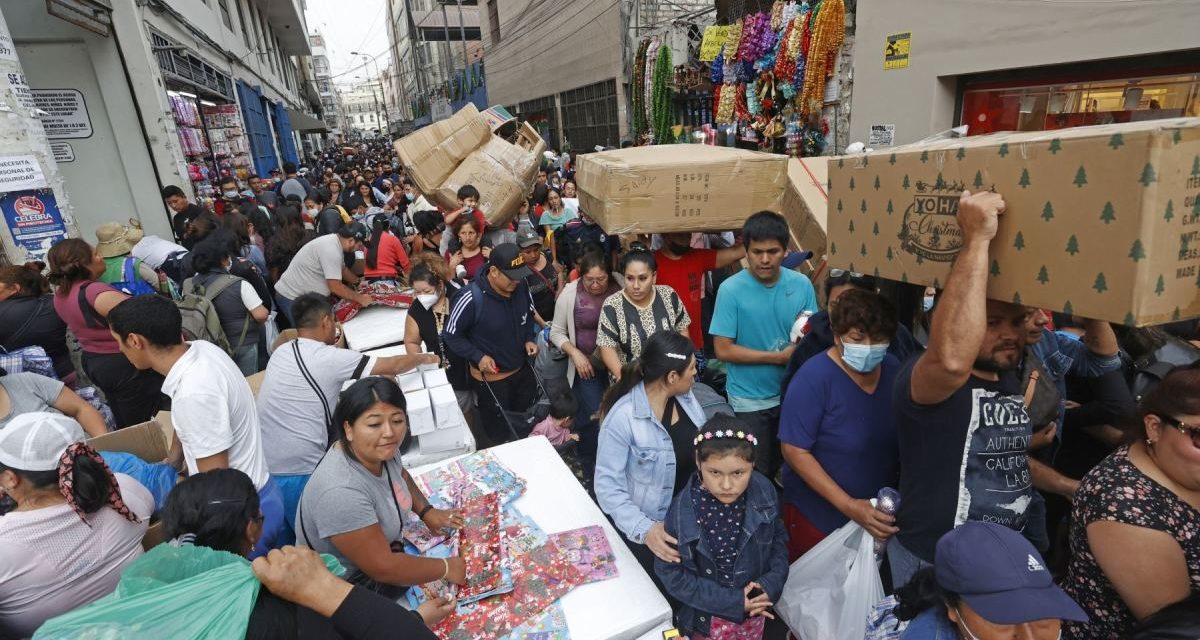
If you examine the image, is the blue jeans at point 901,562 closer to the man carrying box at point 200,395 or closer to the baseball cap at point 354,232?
the man carrying box at point 200,395

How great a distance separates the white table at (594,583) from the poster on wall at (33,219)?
4499 mm

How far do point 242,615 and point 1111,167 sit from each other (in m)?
2.06

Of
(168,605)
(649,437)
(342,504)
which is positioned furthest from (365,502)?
(649,437)

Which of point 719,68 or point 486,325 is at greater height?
point 719,68

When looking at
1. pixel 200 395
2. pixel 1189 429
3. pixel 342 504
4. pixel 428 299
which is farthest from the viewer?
pixel 428 299

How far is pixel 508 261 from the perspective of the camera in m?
3.53

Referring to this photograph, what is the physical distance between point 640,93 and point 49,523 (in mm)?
13255

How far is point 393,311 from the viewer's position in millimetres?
5363

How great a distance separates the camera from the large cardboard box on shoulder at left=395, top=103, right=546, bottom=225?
19.0 feet

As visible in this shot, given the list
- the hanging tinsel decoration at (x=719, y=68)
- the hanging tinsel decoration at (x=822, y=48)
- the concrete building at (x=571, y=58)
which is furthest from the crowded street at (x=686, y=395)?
the concrete building at (x=571, y=58)

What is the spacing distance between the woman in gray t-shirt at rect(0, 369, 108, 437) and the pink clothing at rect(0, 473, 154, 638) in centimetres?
104

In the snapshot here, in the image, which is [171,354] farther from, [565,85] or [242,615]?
[565,85]

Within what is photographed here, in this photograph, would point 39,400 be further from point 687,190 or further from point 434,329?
point 687,190

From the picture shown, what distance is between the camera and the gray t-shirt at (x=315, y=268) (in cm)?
489
